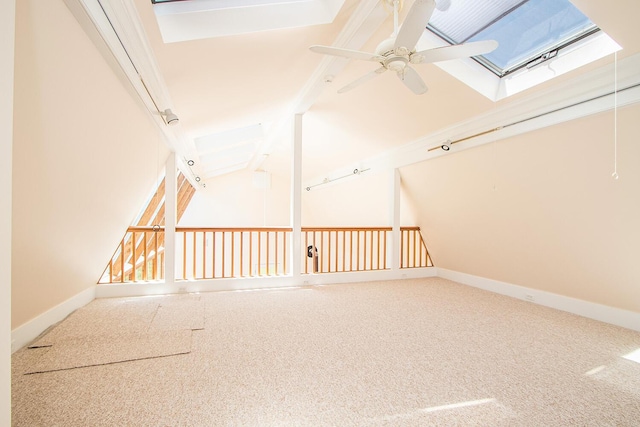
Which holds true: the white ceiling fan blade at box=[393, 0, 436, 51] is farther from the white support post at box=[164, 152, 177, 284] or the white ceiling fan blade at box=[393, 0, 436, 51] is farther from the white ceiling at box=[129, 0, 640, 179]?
the white support post at box=[164, 152, 177, 284]

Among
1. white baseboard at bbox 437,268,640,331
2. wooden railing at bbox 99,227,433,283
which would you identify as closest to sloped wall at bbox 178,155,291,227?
wooden railing at bbox 99,227,433,283

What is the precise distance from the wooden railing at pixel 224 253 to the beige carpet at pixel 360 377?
4.28 feet

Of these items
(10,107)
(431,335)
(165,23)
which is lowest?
(431,335)

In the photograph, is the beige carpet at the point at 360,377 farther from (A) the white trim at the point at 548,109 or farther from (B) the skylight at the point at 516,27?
(B) the skylight at the point at 516,27

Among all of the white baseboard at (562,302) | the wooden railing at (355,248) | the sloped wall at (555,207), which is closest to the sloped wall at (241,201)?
the wooden railing at (355,248)

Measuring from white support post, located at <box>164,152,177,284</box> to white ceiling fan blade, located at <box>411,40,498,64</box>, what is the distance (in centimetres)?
356

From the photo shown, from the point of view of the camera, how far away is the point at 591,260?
108 inches

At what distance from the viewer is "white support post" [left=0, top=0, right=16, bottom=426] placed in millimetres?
852

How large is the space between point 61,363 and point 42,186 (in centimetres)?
121

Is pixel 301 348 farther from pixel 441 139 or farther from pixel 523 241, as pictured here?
pixel 441 139

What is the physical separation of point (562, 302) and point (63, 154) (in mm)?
4899

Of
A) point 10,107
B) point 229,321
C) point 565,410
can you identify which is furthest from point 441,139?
point 10,107

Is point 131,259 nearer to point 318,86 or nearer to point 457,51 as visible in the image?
point 318,86

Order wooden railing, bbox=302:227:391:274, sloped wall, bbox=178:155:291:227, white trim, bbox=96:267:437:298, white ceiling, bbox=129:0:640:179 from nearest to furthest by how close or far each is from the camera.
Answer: white ceiling, bbox=129:0:640:179
white trim, bbox=96:267:437:298
wooden railing, bbox=302:227:391:274
sloped wall, bbox=178:155:291:227
